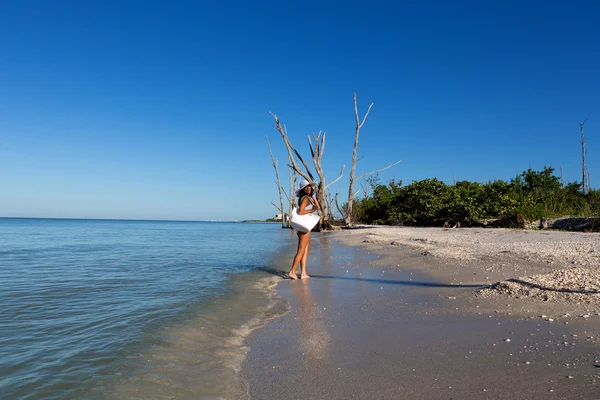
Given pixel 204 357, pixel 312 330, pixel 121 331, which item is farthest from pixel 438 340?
pixel 121 331

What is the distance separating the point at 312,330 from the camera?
401 centimetres

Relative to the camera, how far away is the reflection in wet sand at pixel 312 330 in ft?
11.0

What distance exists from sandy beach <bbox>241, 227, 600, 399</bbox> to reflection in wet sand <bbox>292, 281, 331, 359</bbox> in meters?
0.01

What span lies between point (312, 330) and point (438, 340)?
1254 millimetres

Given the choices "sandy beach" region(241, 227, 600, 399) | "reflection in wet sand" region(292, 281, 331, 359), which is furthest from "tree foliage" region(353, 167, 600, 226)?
"reflection in wet sand" region(292, 281, 331, 359)

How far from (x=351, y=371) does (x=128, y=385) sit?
161cm

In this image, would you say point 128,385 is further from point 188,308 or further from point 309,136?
point 309,136

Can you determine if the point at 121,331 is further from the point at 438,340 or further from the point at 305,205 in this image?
the point at 305,205

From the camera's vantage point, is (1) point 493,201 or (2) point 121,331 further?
(1) point 493,201

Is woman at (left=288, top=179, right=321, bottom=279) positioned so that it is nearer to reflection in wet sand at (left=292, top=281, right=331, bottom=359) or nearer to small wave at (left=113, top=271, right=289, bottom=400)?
reflection in wet sand at (left=292, top=281, right=331, bottom=359)

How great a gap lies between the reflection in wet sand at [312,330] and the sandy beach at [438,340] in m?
0.01

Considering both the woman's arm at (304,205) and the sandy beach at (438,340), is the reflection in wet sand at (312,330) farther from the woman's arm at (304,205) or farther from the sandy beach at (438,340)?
the woman's arm at (304,205)

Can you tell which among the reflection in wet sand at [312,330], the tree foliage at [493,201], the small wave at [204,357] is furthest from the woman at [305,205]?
the tree foliage at [493,201]

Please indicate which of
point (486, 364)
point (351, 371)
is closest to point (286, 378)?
point (351, 371)
